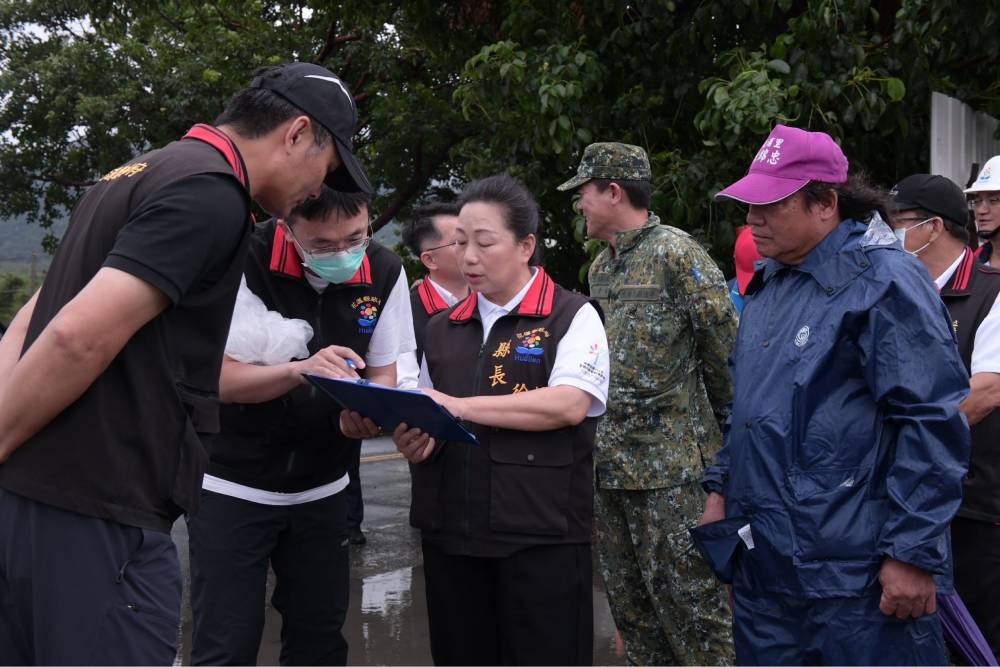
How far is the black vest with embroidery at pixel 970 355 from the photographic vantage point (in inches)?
144

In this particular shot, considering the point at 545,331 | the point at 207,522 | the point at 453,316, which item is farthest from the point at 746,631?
the point at 207,522

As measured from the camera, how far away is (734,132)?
5926mm

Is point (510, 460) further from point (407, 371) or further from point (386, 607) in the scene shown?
point (386, 607)

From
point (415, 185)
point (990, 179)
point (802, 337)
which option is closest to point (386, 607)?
point (802, 337)

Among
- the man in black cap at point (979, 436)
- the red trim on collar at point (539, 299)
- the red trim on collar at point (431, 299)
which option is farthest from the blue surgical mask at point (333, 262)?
the red trim on collar at point (431, 299)

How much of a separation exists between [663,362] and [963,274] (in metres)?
1.20

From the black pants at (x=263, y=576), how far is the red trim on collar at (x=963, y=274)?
96.9 inches

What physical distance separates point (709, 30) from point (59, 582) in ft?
19.0

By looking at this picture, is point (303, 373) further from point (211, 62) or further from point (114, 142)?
point (114, 142)

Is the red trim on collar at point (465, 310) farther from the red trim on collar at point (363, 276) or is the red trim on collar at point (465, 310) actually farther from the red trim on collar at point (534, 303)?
Result: the red trim on collar at point (363, 276)

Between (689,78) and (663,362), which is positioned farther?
(689,78)

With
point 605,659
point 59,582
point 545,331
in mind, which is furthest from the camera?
point 605,659

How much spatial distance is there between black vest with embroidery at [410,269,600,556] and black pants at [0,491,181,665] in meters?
1.25

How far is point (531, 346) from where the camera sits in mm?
3316
